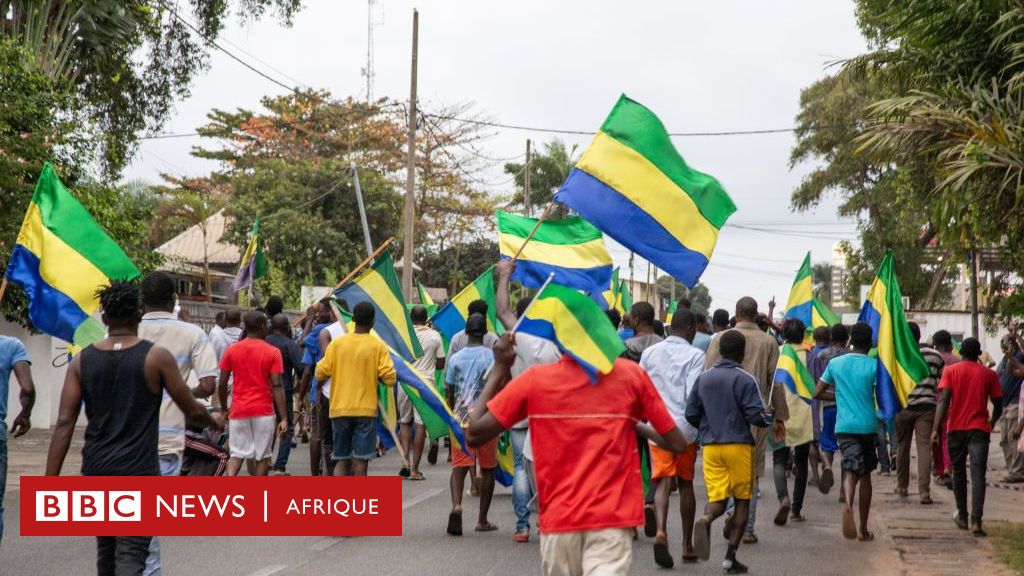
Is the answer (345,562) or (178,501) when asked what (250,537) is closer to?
(345,562)

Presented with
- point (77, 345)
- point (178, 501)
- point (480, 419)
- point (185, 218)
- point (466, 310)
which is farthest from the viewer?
point (185, 218)

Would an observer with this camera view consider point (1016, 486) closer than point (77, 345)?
No

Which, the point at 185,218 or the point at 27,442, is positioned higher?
the point at 185,218

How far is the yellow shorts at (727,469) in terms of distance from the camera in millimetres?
9039

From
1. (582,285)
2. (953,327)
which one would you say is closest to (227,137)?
(953,327)

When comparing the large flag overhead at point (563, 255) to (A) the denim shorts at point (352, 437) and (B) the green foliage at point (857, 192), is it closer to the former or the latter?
(A) the denim shorts at point (352, 437)

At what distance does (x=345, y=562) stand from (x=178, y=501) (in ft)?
7.96

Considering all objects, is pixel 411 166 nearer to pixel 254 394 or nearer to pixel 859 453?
pixel 254 394

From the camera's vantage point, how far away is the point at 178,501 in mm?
7008

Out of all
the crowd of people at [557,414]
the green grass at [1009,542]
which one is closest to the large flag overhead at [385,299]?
the crowd of people at [557,414]

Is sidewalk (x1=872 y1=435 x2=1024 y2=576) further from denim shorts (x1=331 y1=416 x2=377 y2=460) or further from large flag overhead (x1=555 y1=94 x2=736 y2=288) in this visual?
denim shorts (x1=331 y1=416 x2=377 y2=460)

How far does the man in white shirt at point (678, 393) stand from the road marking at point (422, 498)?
324cm

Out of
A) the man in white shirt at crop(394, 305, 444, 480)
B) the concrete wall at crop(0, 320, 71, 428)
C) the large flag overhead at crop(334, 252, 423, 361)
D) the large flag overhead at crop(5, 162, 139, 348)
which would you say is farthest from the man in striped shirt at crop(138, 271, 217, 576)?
the concrete wall at crop(0, 320, 71, 428)

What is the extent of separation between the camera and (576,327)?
18.6 feet
